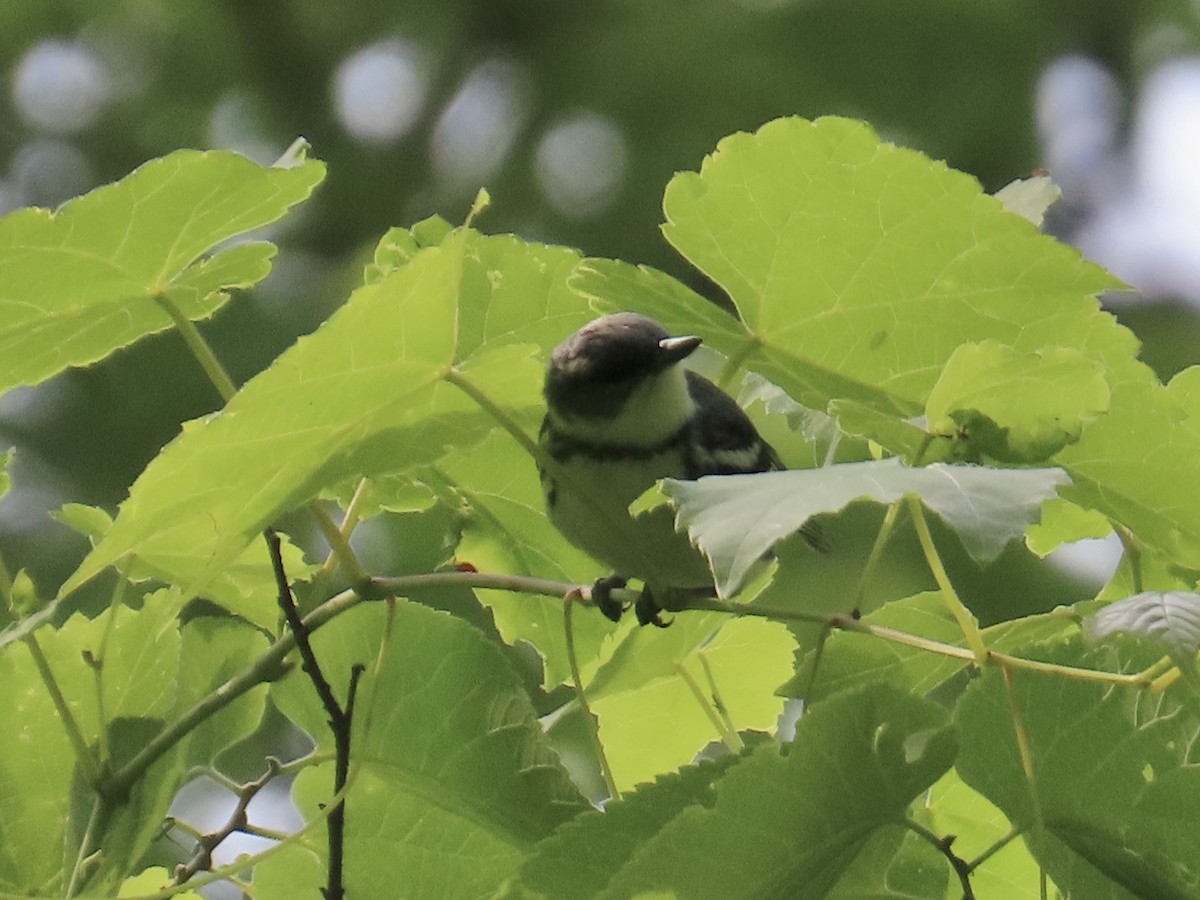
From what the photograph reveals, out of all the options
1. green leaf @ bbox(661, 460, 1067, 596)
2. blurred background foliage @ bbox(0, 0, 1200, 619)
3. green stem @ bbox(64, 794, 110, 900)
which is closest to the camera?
green leaf @ bbox(661, 460, 1067, 596)

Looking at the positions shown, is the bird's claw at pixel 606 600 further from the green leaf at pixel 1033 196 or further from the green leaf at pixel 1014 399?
the green leaf at pixel 1033 196

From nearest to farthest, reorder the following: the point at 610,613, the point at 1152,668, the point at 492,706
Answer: the point at 1152,668
the point at 492,706
the point at 610,613

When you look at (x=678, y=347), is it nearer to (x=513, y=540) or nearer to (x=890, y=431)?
(x=513, y=540)

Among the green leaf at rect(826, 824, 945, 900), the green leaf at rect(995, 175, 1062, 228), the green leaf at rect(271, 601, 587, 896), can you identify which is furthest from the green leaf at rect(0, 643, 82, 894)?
A: the green leaf at rect(995, 175, 1062, 228)

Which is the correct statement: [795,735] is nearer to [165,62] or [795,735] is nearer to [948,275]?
[948,275]

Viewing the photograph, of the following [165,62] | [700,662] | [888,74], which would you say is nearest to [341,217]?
[165,62]

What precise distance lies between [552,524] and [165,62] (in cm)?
410

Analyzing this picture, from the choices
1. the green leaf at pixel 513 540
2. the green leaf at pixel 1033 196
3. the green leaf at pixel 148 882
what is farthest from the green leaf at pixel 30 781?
the green leaf at pixel 1033 196

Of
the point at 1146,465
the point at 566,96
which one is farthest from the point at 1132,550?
the point at 566,96

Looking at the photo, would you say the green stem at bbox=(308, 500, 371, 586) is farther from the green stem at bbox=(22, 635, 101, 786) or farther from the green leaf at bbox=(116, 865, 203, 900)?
the green leaf at bbox=(116, 865, 203, 900)

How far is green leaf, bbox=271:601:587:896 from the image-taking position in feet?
2.89

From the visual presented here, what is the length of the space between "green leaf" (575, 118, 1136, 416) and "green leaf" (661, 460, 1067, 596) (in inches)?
11.2

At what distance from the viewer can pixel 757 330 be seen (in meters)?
0.99

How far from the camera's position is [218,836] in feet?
3.08
